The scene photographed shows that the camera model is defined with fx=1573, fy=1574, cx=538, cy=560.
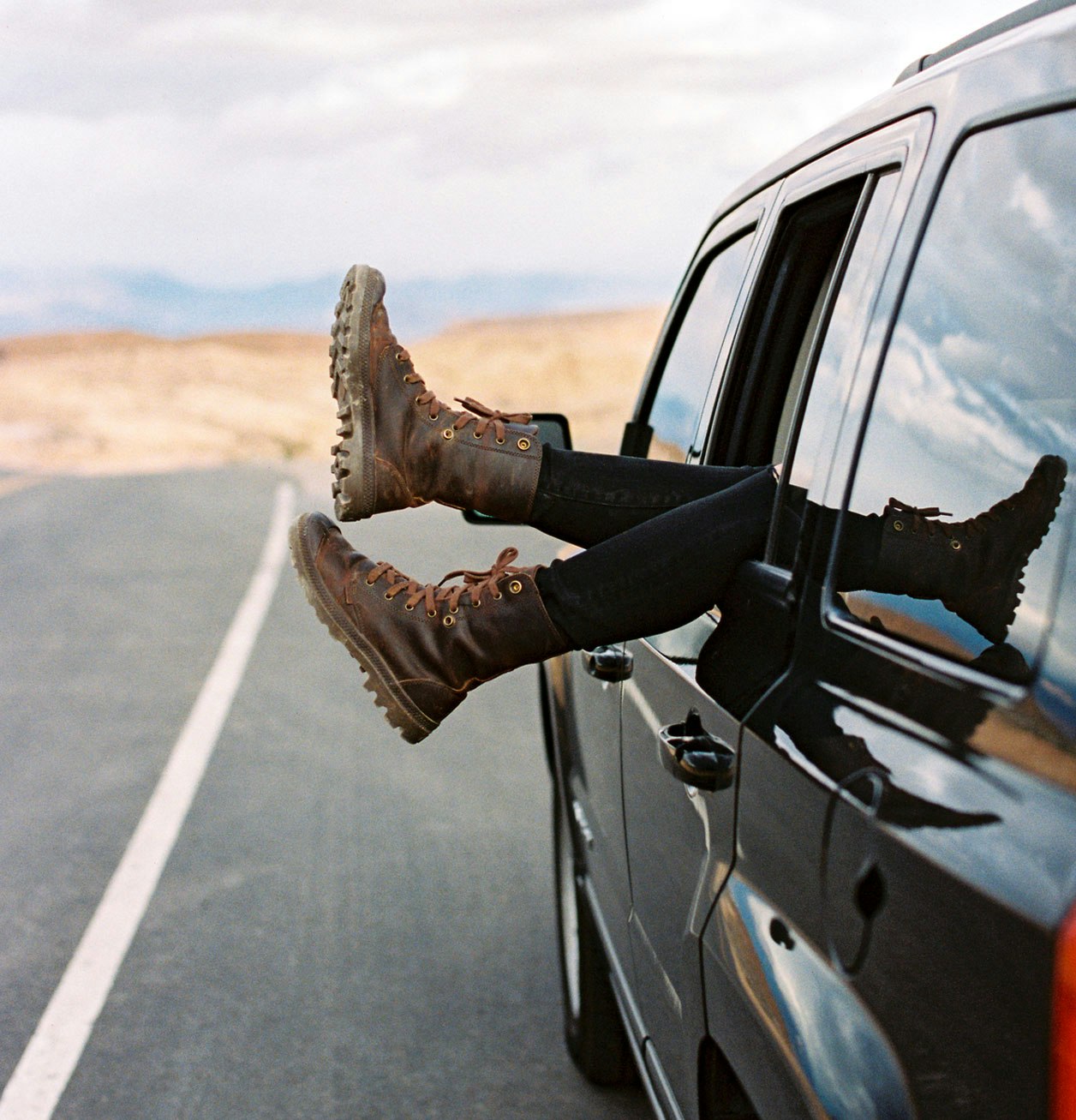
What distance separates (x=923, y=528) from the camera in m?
1.97

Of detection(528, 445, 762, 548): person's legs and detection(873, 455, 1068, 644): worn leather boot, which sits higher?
detection(873, 455, 1068, 644): worn leather boot

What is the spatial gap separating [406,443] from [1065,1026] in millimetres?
2106

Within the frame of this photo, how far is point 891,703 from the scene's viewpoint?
1741mm

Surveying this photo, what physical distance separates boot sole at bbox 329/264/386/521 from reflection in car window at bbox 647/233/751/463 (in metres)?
0.66

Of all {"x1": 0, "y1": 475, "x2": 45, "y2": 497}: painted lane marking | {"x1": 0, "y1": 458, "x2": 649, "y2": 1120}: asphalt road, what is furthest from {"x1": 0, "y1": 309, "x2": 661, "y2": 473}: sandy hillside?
{"x1": 0, "y1": 458, "x2": 649, "y2": 1120}: asphalt road

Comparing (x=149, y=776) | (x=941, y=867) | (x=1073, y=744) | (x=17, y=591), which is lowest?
(x=17, y=591)

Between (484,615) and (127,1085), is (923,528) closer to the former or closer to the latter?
(484,615)

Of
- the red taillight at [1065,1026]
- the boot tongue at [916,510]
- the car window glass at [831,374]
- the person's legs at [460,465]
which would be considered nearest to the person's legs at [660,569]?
the car window glass at [831,374]

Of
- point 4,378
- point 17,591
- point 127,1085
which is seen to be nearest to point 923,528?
point 127,1085

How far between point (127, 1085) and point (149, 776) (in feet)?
10.4

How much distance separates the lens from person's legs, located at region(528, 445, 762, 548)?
3.10m

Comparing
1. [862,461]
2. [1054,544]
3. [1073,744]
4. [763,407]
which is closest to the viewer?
[1073,744]

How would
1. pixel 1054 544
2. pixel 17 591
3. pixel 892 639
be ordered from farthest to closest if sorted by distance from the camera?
pixel 17 591 < pixel 892 639 < pixel 1054 544

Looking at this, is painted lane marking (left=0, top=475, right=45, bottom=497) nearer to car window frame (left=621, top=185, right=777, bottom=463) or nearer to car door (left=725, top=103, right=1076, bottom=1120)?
car window frame (left=621, top=185, right=777, bottom=463)
